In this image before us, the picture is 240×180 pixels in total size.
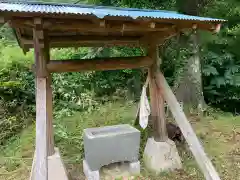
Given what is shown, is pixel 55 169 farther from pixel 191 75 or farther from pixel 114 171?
pixel 191 75

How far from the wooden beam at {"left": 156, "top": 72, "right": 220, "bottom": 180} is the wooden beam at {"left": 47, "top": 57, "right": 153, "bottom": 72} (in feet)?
1.22

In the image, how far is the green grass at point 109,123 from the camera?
428cm

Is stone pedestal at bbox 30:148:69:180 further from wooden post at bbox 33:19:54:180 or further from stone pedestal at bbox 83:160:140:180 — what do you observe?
stone pedestal at bbox 83:160:140:180

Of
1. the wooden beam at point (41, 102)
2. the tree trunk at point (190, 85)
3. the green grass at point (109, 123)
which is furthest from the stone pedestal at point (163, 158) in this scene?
the tree trunk at point (190, 85)

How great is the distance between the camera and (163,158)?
4.23 metres

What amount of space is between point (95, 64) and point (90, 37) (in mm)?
591

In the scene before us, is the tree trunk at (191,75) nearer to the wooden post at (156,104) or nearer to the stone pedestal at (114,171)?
the wooden post at (156,104)

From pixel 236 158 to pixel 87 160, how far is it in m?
2.65

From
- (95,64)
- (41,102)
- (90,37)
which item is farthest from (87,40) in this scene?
(41,102)

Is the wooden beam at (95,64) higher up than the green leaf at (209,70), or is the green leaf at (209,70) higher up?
the wooden beam at (95,64)

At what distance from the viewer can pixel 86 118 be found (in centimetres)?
691

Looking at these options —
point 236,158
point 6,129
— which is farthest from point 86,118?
point 236,158

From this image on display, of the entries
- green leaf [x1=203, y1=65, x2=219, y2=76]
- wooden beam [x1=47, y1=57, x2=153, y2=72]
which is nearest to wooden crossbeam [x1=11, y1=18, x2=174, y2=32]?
wooden beam [x1=47, y1=57, x2=153, y2=72]

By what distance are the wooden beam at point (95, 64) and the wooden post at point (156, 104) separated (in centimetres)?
12
